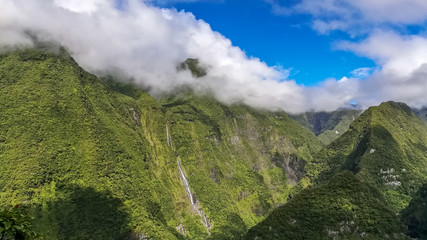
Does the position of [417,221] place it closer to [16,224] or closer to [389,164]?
[16,224]

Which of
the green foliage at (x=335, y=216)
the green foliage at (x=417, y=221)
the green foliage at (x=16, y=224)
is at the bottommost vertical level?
the green foliage at (x=417, y=221)

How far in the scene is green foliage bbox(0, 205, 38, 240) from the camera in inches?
480

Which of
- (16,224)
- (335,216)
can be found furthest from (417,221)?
(16,224)

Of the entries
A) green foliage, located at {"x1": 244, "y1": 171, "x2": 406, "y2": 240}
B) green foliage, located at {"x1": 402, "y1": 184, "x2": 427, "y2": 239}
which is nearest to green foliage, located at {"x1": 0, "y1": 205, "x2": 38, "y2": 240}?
green foliage, located at {"x1": 244, "y1": 171, "x2": 406, "y2": 240}

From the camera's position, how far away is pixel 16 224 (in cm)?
1279

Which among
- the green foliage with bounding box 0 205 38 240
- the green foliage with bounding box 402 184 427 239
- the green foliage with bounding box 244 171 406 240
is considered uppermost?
the green foliage with bounding box 0 205 38 240

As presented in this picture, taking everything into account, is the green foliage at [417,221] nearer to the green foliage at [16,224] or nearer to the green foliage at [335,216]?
the green foliage at [335,216]

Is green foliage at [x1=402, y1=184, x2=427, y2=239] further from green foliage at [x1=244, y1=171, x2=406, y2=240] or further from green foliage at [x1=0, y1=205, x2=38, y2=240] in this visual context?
green foliage at [x1=0, y1=205, x2=38, y2=240]

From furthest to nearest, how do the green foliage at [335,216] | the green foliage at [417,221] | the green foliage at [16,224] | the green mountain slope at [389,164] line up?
the green mountain slope at [389,164]
the green foliage at [335,216]
the green foliage at [417,221]
the green foliage at [16,224]

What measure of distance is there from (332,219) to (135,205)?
120580 mm

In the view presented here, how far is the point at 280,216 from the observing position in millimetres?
73188

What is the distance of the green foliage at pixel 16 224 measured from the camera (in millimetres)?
12195

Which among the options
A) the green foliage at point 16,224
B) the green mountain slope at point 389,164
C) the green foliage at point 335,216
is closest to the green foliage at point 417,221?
the green foliage at point 335,216

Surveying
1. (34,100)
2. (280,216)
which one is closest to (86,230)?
(34,100)
